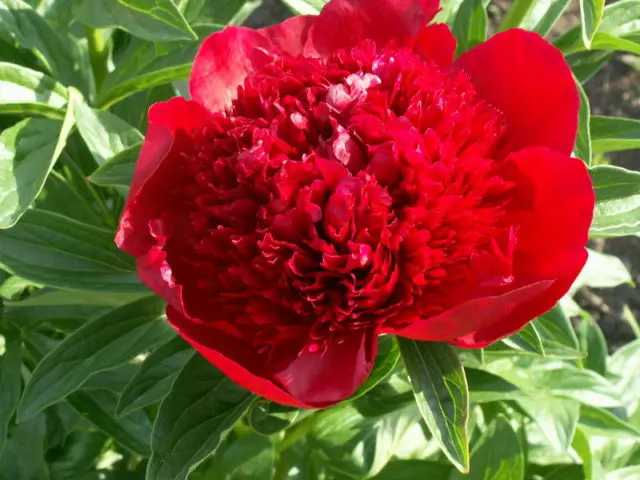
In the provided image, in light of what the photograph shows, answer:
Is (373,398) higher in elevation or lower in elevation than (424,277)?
lower

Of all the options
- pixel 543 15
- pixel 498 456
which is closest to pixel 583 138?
pixel 543 15

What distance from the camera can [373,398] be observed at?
1276 mm

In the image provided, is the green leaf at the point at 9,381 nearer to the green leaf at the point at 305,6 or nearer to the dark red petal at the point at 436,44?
the green leaf at the point at 305,6

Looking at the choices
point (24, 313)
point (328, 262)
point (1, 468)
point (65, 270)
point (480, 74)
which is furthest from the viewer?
point (1, 468)

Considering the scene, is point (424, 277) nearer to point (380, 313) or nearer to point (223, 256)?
point (380, 313)

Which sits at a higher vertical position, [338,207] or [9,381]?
[338,207]

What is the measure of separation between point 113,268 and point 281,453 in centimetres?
49

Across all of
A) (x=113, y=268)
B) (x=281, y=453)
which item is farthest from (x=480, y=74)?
(x=281, y=453)

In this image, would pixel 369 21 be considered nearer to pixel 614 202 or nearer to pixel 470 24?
pixel 470 24

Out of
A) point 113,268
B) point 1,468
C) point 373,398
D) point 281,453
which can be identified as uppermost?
point 113,268

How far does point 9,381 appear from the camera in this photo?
1.26 meters

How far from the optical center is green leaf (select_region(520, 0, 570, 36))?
46.2 inches

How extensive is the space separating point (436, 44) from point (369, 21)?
3.3 inches

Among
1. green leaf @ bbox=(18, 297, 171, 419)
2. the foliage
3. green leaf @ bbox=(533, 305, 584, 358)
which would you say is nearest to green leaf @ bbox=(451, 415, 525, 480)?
the foliage
